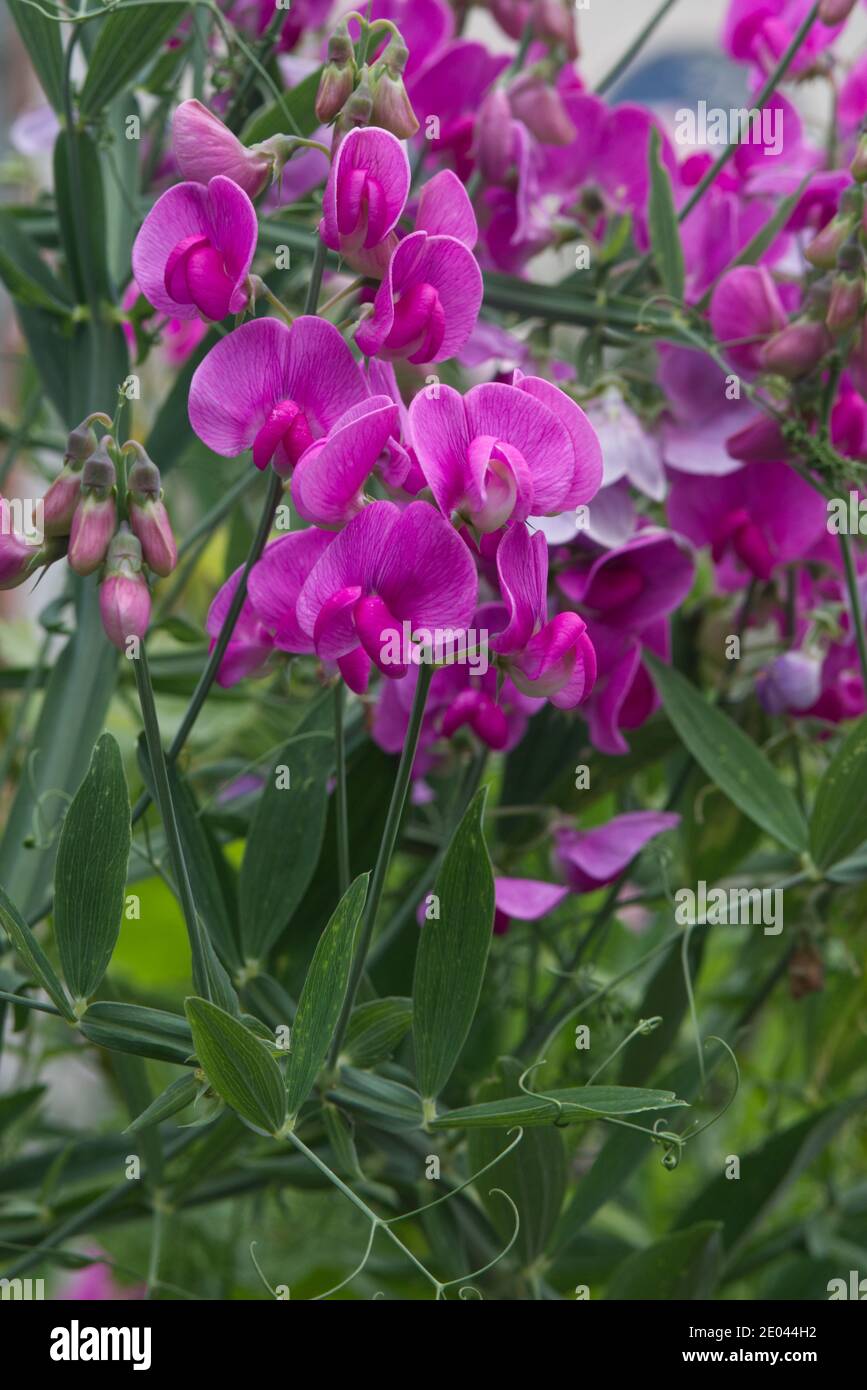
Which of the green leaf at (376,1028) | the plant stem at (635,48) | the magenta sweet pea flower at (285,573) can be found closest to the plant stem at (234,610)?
the magenta sweet pea flower at (285,573)

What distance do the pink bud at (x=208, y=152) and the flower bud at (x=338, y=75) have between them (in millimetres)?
27

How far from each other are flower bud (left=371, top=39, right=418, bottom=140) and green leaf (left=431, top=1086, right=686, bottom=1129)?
297mm

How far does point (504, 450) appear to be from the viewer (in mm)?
379

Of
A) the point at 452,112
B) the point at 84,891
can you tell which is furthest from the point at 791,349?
the point at 84,891

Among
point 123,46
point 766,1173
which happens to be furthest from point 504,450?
point 766,1173

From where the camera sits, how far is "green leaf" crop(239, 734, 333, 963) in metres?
0.53

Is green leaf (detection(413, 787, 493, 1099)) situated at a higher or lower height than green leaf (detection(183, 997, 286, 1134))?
Answer: higher

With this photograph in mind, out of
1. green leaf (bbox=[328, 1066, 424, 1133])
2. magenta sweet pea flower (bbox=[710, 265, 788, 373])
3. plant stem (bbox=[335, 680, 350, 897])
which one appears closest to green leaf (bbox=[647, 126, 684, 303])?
magenta sweet pea flower (bbox=[710, 265, 788, 373])

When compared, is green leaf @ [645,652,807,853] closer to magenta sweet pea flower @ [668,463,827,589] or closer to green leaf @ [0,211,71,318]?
magenta sweet pea flower @ [668,463,827,589]

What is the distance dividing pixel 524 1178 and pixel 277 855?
17cm

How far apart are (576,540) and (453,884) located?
0.18 m

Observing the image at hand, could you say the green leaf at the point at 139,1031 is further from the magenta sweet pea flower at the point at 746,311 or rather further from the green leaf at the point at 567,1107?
the magenta sweet pea flower at the point at 746,311

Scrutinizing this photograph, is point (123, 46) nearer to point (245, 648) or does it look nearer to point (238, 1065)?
point (245, 648)

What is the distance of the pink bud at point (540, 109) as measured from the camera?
0.62m
